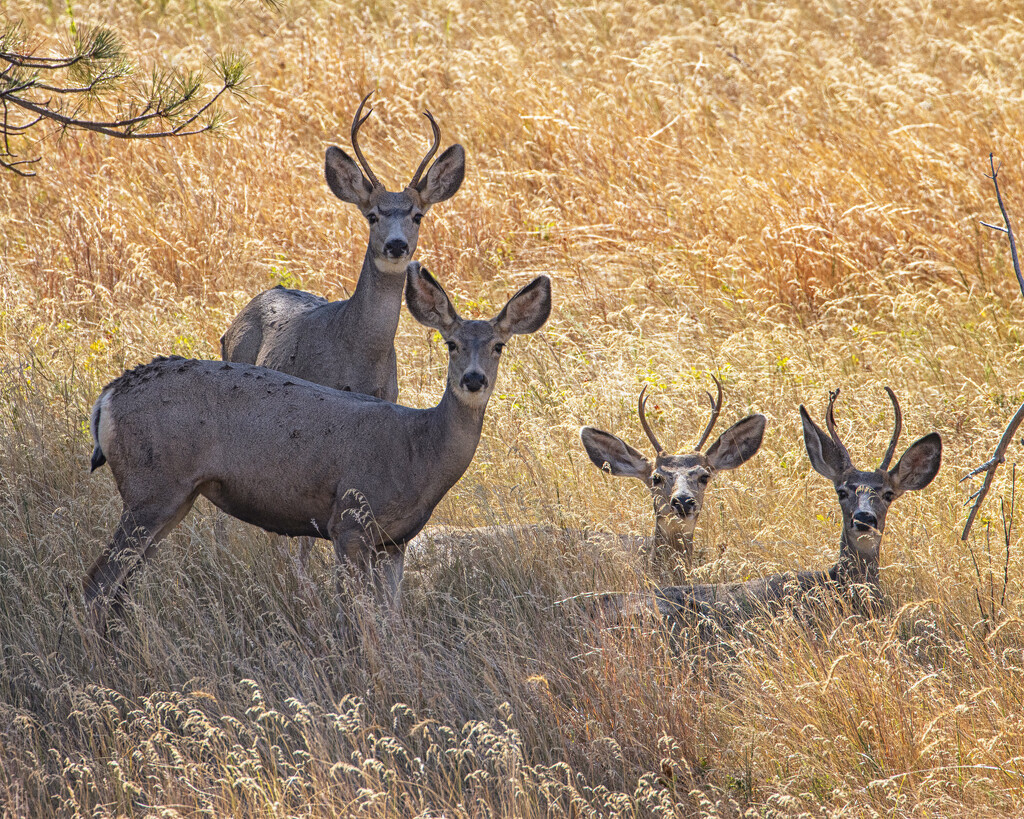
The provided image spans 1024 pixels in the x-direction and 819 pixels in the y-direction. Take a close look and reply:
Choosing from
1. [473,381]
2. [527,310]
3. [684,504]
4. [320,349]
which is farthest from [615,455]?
[320,349]

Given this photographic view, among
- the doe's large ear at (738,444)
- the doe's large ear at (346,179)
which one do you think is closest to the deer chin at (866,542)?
the doe's large ear at (738,444)

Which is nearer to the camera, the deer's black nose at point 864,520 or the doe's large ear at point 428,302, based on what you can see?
the deer's black nose at point 864,520

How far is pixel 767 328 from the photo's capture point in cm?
864

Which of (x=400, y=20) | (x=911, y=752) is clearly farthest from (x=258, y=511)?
(x=400, y=20)

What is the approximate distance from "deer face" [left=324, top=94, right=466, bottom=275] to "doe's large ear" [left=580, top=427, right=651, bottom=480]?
4.36 ft

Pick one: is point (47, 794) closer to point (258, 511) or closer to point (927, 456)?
point (258, 511)

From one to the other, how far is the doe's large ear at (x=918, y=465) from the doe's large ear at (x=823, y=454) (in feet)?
0.77

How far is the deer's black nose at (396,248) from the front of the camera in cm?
637

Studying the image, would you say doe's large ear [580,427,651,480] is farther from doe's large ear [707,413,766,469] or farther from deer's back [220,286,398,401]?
deer's back [220,286,398,401]

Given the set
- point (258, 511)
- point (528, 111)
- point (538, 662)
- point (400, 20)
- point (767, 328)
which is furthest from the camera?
point (400, 20)

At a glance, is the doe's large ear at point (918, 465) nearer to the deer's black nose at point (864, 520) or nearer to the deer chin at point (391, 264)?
the deer's black nose at point (864, 520)

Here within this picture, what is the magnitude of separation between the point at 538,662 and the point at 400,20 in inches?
441

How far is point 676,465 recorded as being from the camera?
19.3 ft

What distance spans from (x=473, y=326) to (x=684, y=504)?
47.9 inches
